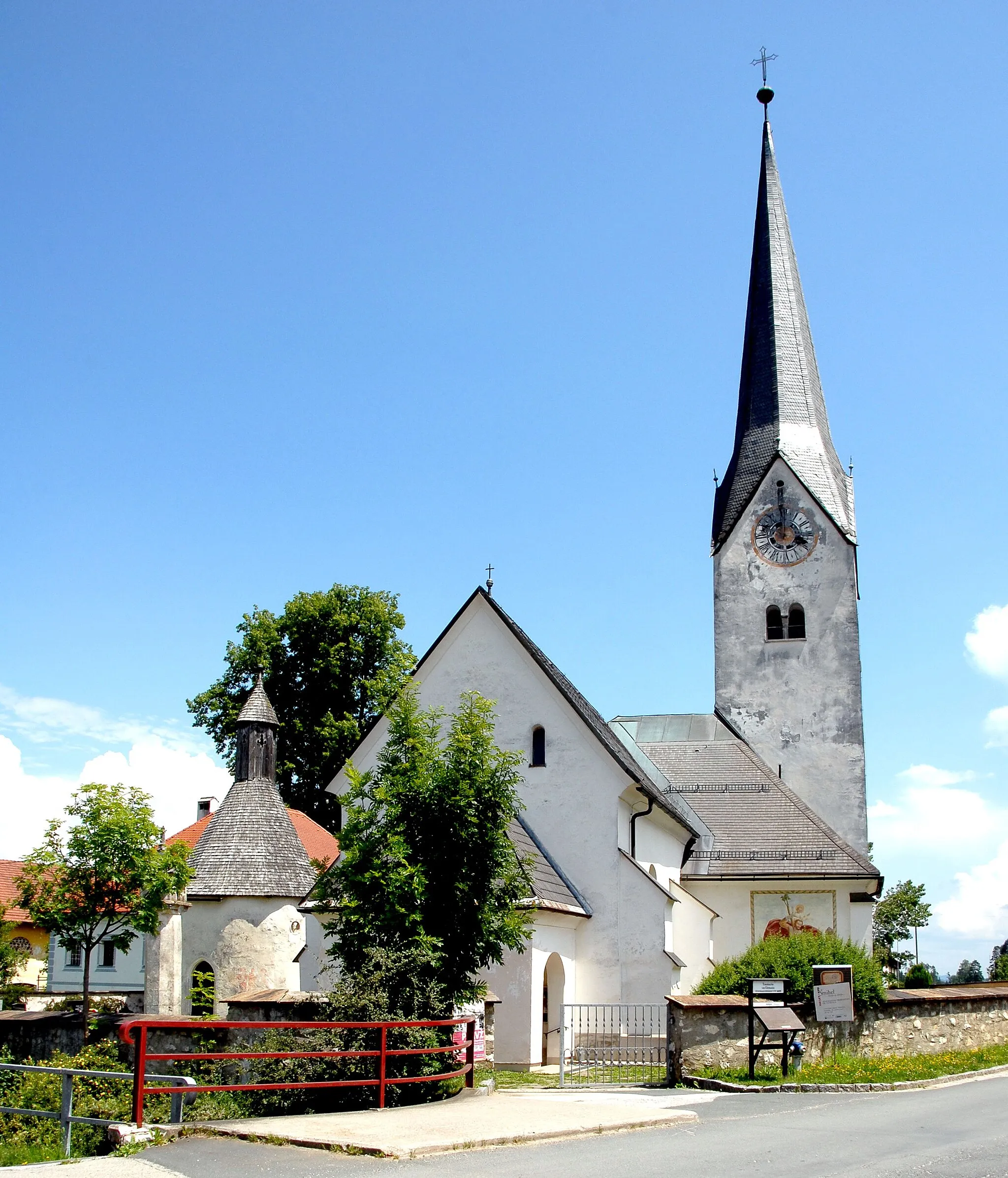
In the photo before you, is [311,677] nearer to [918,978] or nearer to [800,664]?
[800,664]

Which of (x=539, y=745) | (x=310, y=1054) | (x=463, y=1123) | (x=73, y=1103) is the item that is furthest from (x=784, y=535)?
(x=310, y=1054)

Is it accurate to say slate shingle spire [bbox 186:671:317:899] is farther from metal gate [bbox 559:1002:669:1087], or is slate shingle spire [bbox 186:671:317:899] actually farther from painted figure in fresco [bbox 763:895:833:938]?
painted figure in fresco [bbox 763:895:833:938]

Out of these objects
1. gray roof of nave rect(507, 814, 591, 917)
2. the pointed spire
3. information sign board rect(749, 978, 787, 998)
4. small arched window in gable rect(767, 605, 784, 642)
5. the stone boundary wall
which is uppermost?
the pointed spire

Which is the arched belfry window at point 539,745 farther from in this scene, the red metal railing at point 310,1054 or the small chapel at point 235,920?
the red metal railing at point 310,1054

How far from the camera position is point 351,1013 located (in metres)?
13.4

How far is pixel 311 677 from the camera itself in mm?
44250

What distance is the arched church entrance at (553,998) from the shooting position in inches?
843

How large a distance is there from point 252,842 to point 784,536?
69.3ft

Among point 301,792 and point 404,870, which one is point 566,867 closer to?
point 404,870

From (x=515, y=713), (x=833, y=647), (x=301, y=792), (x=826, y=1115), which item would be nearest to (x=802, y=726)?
(x=833, y=647)

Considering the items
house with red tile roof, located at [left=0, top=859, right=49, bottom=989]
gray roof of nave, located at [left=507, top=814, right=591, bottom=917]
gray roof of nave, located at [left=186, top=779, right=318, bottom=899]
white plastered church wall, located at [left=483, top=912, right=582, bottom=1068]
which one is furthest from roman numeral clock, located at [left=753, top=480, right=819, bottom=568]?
house with red tile roof, located at [left=0, top=859, right=49, bottom=989]

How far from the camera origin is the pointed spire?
131ft

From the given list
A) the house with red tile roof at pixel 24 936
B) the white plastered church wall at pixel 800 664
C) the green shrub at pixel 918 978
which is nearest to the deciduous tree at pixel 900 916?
the green shrub at pixel 918 978

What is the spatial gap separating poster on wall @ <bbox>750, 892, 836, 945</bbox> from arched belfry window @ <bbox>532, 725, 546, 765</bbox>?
8.01m
